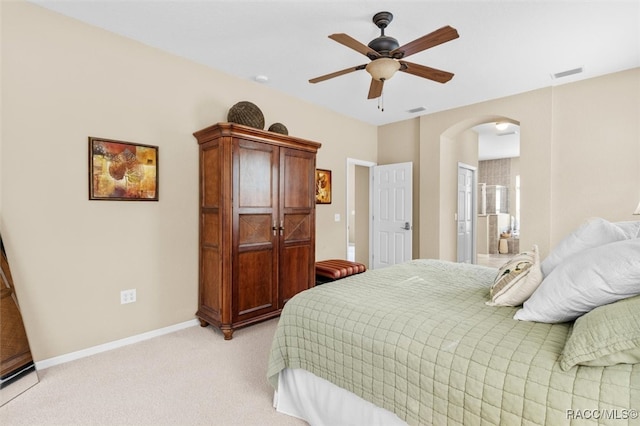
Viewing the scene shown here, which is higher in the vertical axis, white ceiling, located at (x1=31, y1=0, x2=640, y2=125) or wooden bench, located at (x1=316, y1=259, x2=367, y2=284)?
white ceiling, located at (x1=31, y1=0, x2=640, y2=125)

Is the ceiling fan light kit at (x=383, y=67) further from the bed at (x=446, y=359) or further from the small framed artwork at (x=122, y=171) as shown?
the small framed artwork at (x=122, y=171)

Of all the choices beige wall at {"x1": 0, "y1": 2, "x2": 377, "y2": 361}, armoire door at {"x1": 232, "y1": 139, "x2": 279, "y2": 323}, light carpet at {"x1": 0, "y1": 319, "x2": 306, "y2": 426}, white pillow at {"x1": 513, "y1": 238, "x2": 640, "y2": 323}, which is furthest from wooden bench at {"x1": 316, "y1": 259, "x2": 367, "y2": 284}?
white pillow at {"x1": 513, "y1": 238, "x2": 640, "y2": 323}

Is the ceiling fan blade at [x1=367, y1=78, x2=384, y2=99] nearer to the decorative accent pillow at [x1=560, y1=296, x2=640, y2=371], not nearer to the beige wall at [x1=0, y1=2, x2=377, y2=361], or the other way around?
the beige wall at [x1=0, y1=2, x2=377, y2=361]

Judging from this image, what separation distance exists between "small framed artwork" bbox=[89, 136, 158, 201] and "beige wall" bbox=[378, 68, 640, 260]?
4.08m

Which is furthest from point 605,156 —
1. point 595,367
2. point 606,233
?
point 595,367

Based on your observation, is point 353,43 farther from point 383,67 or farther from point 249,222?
point 249,222

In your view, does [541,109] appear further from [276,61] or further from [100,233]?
[100,233]

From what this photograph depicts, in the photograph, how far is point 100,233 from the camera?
268cm

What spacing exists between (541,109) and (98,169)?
4845 mm

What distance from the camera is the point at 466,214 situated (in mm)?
5941

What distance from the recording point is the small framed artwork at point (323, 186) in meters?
4.70

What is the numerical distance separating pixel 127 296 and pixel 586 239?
11.1 feet

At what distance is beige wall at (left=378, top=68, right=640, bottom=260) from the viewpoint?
3.48 m

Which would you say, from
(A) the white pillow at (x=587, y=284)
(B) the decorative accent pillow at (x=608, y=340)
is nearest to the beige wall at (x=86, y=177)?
(A) the white pillow at (x=587, y=284)
